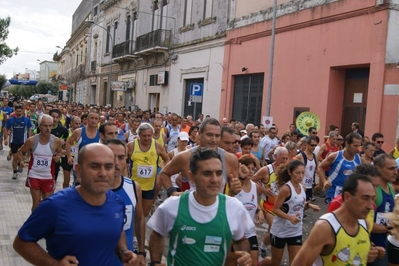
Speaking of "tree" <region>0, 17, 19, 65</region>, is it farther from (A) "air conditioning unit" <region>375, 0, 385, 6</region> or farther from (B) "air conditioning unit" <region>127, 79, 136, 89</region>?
(A) "air conditioning unit" <region>375, 0, 385, 6</region>

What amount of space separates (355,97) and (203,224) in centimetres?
1376

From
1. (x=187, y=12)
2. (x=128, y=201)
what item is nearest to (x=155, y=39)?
(x=187, y=12)

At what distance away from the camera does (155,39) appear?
31.1 metres

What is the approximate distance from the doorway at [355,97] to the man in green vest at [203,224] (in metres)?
12.8

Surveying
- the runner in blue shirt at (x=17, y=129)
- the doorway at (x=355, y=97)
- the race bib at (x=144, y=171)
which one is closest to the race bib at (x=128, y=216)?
the race bib at (x=144, y=171)

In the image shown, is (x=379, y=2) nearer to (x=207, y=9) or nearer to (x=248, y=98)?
(x=248, y=98)

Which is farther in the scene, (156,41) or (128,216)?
(156,41)

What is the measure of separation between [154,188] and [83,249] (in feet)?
16.1

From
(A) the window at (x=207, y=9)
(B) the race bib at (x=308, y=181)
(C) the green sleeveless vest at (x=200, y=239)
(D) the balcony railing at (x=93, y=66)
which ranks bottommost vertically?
(B) the race bib at (x=308, y=181)

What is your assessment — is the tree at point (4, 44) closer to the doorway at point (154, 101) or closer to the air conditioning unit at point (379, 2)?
the doorway at point (154, 101)

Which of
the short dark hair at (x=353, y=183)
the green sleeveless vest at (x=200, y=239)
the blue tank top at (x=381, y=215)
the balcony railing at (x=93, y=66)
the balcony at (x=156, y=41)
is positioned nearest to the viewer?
the green sleeveless vest at (x=200, y=239)

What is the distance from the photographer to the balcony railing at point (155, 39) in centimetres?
3045

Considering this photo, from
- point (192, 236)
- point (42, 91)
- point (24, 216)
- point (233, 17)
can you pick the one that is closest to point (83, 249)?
point (192, 236)

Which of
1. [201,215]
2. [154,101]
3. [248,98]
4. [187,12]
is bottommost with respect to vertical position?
[201,215]
